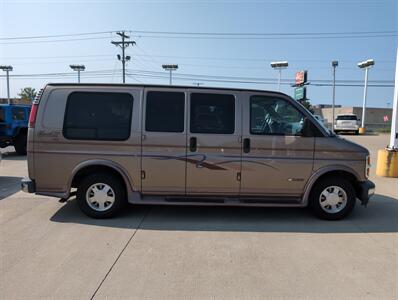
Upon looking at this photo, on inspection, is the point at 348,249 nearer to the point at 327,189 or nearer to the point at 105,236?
the point at 327,189

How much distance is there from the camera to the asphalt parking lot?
355cm

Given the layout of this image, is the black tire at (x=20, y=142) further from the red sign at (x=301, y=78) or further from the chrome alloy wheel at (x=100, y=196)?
the red sign at (x=301, y=78)

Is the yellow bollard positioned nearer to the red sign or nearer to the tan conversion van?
the tan conversion van

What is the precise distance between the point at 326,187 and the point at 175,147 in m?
2.48

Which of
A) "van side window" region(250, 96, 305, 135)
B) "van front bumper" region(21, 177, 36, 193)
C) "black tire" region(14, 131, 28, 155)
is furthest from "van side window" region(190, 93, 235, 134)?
"black tire" region(14, 131, 28, 155)

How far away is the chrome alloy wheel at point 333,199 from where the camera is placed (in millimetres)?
5801

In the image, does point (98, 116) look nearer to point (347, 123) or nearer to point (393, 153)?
point (393, 153)

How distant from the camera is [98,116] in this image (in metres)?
5.65

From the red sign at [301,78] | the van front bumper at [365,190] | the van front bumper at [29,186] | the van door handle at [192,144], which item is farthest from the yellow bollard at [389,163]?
the red sign at [301,78]

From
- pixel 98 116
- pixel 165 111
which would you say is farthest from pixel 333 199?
pixel 98 116

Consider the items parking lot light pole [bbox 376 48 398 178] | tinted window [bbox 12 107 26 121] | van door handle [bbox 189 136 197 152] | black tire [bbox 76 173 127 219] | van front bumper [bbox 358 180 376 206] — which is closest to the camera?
van door handle [bbox 189 136 197 152]

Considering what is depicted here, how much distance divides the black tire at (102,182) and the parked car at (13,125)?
8934mm

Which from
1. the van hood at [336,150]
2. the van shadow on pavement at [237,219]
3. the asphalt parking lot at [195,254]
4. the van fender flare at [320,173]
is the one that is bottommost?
the asphalt parking lot at [195,254]

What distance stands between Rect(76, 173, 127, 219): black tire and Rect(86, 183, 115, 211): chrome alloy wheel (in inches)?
1.3
